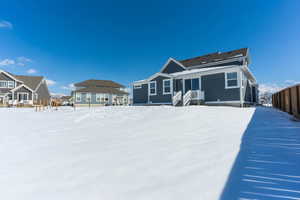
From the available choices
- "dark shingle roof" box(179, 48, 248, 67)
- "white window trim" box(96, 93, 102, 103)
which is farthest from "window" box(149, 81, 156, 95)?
"white window trim" box(96, 93, 102, 103)

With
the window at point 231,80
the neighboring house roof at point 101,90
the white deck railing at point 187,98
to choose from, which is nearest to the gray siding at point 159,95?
the white deck railing at point 187,98

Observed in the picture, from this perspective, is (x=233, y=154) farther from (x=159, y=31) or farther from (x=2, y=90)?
(x=2, y=90)

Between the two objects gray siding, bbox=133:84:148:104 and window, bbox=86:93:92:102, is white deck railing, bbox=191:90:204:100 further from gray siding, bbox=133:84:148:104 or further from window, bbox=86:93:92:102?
window, bbox=86:93:92:102

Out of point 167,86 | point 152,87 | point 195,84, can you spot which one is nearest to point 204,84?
point 195,84

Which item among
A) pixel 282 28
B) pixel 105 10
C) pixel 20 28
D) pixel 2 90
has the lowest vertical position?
pixel 2 90

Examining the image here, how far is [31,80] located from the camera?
26.0m

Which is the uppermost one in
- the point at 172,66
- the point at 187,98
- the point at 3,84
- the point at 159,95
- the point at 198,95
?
the point at 172,66

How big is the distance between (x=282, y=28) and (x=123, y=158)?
19800mm

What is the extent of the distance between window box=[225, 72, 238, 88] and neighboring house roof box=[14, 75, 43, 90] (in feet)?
99.2

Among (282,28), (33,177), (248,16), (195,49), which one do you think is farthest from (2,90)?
(282,28)

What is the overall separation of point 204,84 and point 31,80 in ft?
100

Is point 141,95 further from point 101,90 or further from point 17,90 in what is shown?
point 17,90

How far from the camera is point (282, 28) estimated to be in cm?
1395

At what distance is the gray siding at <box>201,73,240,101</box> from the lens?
36.9ft
